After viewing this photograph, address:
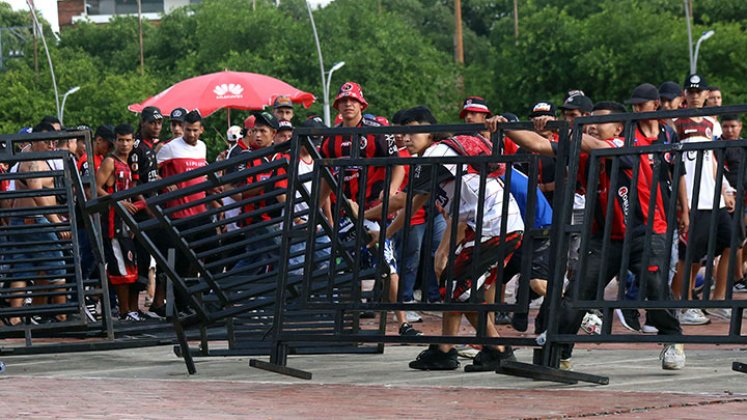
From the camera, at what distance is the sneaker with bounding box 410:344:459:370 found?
8734 millimetres

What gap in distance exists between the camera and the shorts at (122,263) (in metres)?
13.3

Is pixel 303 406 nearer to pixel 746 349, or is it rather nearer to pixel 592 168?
pixel 592 168

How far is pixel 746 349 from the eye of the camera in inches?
372

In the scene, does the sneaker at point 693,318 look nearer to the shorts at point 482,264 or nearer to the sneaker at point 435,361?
the sneaker at point 435,361

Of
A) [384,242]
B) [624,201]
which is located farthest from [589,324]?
[384,242]

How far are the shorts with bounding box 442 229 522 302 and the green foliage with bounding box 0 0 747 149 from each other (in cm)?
4282

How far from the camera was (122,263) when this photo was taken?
13328 mm

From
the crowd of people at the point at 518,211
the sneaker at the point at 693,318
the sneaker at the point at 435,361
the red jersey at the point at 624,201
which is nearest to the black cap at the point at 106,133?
the crowd of people at the point at 518,211

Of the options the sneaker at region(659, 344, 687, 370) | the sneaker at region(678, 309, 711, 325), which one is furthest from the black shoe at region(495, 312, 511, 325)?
the sneaker at region(659, 344, 687, 370)

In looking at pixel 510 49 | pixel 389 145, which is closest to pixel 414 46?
pixel 510 49

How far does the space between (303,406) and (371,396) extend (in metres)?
0.49

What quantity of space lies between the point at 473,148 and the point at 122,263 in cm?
577

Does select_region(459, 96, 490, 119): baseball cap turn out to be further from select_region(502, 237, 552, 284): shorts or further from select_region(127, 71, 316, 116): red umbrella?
select_region(127, 71, 316, 116): red umbrella

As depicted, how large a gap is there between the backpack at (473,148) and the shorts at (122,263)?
562 cm
